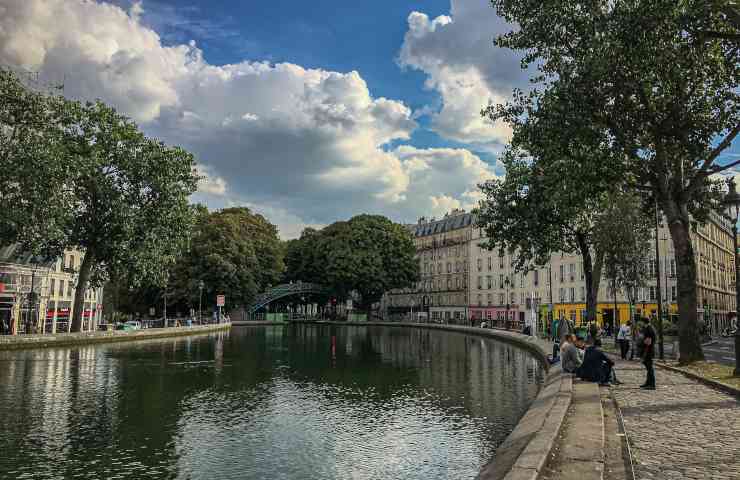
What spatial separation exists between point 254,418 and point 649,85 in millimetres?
19837

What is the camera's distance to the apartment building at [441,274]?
344ft

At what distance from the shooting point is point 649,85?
915 inches

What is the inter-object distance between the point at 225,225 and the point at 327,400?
66257mm

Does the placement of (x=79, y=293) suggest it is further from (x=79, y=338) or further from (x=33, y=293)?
(x=79, y=338)

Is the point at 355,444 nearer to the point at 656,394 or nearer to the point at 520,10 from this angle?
the point at 656,394

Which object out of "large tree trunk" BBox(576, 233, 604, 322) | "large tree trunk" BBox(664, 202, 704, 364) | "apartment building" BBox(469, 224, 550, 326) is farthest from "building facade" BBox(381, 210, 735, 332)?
"large tree trunk" BBox(664, 202, 704, 364)

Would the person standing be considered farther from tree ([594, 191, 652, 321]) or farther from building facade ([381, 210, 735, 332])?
building facade ([381, 210, 735, 332])

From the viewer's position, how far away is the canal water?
1077cm

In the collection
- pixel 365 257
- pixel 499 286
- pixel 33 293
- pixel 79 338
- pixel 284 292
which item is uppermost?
pixel 365 257

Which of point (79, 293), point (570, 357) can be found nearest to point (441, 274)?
point (79, 293)

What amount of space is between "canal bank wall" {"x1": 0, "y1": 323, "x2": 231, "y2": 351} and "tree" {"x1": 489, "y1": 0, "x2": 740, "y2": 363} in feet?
106

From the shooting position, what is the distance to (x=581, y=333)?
3253 cm

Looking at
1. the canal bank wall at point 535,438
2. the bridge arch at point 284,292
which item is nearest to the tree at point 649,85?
the canal bank wall at point 535,438

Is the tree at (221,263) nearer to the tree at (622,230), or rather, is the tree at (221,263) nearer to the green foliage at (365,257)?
the green foliage at (365,257)
